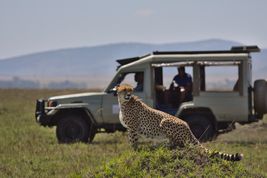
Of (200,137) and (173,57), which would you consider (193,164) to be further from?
(173,57)

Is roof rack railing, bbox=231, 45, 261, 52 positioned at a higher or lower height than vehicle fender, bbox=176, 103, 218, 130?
higher

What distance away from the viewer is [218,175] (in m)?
7.99

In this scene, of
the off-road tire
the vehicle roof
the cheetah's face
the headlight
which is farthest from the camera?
the headlight

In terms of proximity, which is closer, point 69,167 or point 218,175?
point 218,175

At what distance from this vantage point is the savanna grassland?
827 centimetres

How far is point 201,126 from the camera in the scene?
1531 cm

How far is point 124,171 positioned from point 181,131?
1.50m

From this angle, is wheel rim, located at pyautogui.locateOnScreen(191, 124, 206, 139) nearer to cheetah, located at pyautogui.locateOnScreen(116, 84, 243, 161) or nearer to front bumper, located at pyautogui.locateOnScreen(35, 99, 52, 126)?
front bumper, located at pyautogui.locateOnScreen(35, 99, 52, 126)

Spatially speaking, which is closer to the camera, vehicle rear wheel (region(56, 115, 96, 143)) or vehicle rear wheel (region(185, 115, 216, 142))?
vehicle rear wheel (region(185, 115, 216, 142))

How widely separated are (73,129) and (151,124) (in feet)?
21.3


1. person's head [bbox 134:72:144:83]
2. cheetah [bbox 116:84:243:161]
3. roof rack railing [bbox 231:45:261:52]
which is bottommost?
cheetah [bbox 116:84:243:161]

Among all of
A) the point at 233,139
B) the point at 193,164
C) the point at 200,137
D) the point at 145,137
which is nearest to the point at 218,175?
Answer: the point at 193,164

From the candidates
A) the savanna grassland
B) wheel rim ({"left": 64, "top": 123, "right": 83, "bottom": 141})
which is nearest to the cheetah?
the savanna grassland

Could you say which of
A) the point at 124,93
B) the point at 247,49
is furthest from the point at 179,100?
the point at 124,93
